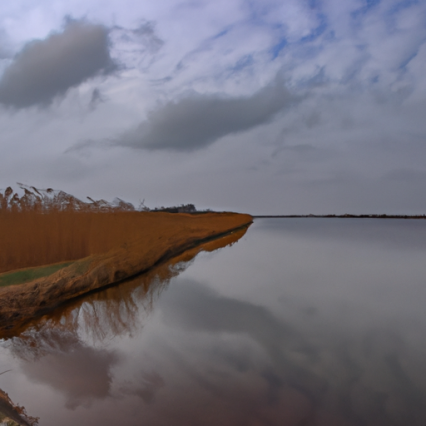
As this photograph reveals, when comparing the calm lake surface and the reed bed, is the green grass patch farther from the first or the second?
the calm lake surface

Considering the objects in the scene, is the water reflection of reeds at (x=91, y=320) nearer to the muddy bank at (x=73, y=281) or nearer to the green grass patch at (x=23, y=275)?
the muddy bank at (x=73, y=281)

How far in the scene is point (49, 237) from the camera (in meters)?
7.84

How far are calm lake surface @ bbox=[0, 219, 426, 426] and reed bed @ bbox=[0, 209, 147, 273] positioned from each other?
2785mm

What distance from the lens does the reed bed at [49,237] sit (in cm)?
707

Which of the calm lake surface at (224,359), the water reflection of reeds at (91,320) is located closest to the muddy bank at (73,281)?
the water reflection of reeds at (91,320)

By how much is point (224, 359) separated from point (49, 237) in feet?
20.4

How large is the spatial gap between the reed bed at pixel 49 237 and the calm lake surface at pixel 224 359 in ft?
9.14

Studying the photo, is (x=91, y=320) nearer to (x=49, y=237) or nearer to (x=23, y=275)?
(x=23, y=275)

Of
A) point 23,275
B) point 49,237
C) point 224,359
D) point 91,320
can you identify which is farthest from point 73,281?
point 224,359

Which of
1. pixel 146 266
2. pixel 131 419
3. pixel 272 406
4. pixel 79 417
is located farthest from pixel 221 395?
pixel 146 266

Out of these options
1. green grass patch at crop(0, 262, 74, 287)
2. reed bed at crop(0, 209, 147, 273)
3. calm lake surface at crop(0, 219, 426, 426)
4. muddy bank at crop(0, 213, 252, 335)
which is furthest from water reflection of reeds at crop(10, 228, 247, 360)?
reed bed at crop(0, 209, 147, 273)

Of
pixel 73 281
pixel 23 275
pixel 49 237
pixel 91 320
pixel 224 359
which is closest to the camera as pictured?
pixel 224 359

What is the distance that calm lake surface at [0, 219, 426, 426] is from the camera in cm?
238

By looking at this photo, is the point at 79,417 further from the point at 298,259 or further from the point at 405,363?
the point at 298,259
